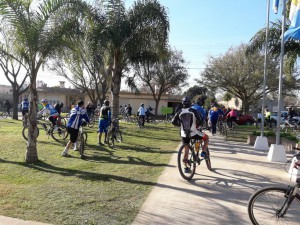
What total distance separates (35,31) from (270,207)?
6316mm

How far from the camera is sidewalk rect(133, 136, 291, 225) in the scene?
452 cm

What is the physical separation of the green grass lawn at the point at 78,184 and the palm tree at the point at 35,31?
1.10 m

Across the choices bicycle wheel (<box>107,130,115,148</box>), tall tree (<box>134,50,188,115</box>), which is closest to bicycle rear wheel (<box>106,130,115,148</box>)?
bicycle wheel (<box>107,130,115,148</box>)

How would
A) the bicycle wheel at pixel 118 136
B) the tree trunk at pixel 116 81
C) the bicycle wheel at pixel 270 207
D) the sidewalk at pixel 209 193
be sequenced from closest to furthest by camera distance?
the bicycle wheel at pixel 270 207, the sidewalk at pixel 209 193, the bicycle wheel at pixel 118 136, the tree trunk at pixel 116 81

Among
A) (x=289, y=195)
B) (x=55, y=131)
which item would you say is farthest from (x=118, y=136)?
(x=289, y=195)

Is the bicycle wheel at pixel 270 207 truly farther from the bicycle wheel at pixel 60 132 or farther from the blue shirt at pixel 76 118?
the bicycle wheel at pixel 60 132

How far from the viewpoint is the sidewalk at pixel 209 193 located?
448 centimetres

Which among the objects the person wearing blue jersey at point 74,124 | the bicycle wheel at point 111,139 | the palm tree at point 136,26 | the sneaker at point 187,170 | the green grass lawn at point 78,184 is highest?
the palm tree at point 136,26

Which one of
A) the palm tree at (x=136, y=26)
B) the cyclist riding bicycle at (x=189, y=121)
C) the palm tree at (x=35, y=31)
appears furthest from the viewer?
the palm tree at (x=136, y=26)

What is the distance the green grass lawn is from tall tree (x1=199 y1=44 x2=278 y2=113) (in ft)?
83.6

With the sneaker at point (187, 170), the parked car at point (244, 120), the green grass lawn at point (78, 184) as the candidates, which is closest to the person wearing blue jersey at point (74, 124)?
the green grass lawn at point (78, 184)

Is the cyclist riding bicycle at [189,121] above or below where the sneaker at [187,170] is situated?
above

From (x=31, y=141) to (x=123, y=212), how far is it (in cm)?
415

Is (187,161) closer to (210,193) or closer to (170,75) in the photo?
(210,193)
